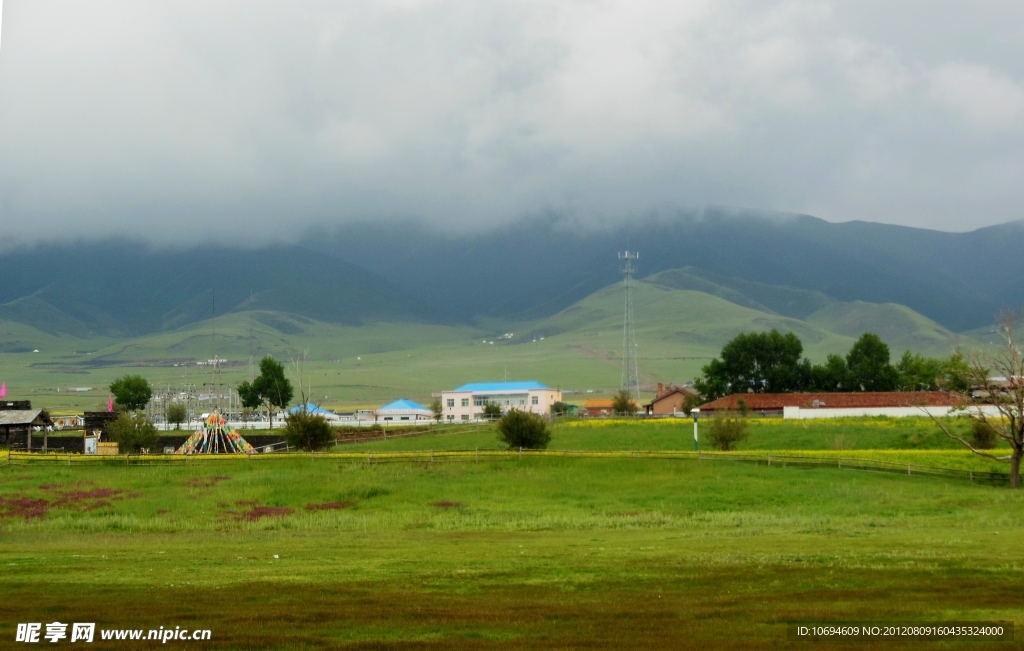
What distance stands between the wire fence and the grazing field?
2.21 meters

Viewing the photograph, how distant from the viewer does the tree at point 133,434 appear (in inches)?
3334

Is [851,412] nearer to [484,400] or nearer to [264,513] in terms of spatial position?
[484,400]

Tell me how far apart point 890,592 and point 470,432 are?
80.0 metres

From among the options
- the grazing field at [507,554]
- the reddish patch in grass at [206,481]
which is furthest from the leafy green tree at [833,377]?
the reddish patch in grass at [206,481]

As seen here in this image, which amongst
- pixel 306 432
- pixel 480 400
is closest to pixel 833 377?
pixel 480 400

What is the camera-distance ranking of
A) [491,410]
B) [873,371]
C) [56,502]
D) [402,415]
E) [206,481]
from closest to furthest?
[56,502] → [206,481] → [491,410] → [873,371] → [402,415]

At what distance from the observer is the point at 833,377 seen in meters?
147

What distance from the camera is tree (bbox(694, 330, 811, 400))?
5896 inches

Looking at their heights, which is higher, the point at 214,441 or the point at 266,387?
the point at 266,387

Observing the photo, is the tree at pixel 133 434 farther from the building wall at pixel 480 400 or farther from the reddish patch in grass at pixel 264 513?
the building wall at pixel 480 400

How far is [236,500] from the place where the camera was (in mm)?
51188

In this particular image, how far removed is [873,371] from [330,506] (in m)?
109

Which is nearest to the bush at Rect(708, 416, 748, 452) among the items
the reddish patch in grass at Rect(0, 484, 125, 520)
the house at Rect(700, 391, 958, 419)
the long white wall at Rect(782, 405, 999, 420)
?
the house at Rect(700, 391, 958, 419)

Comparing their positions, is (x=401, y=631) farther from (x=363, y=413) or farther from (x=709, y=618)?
(x=363, y=413)
